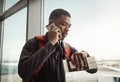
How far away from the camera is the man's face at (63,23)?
1.14 meters

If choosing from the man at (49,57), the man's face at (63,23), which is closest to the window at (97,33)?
the man at (49,57)

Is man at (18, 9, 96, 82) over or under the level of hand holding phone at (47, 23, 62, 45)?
under

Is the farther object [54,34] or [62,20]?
[62,20]

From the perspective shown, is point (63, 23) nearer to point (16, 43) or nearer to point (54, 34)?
point (54, 34)

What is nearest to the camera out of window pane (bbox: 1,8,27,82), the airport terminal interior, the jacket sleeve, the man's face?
the jacket sleeve

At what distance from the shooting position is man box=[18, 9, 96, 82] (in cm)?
102

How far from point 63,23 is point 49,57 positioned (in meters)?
0.22

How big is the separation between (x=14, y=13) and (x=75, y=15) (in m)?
1.60

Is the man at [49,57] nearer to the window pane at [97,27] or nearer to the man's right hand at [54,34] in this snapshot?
the man's right hand at [54,34]

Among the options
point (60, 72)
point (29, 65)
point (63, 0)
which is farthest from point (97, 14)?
point (29, 65)

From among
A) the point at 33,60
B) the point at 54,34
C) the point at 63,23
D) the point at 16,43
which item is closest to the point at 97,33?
the point at 63,23

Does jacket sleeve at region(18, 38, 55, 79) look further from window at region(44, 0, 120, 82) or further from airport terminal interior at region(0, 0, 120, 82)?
window at region(44, 0, 120, 82)

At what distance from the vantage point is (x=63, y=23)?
1.17m

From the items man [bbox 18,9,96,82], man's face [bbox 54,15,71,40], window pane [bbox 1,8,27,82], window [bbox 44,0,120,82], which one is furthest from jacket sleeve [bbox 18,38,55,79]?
window pane [bbox 1,8,27,82]
